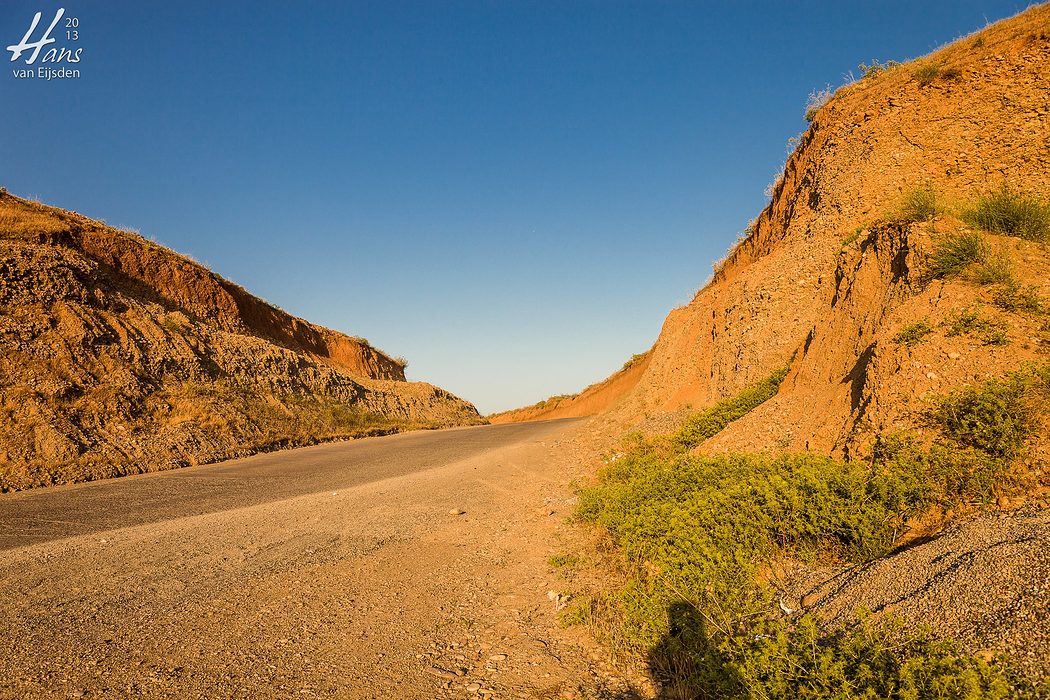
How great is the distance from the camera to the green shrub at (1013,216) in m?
7.26

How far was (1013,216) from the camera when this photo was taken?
7.59m

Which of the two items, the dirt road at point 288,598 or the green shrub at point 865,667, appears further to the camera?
the dirt road at point 288,598

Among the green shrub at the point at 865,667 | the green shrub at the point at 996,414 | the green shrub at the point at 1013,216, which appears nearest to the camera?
the green shrub at the point at 865,667

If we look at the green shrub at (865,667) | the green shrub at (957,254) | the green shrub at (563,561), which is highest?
the green shrub at (957,254)

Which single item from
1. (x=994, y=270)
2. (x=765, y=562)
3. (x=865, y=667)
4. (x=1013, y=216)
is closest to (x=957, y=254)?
(x=994, y=270)

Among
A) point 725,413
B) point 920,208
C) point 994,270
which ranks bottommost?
point 725,413

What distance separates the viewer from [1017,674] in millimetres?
2318

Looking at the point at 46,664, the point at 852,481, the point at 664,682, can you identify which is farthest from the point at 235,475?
the point at 852,481

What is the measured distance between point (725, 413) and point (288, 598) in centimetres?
875

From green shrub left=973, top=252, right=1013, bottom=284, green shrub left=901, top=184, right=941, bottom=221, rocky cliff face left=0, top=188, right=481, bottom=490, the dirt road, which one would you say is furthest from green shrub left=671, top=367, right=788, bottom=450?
rocky cliff face left=0, top=188, right=481, bottom=490

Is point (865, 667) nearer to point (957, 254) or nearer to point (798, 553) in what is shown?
point (798, 553)

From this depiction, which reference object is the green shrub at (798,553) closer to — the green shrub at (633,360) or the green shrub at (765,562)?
the green shrub at (765,562)

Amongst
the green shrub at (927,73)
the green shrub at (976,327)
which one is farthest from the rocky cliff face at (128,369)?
the green shrub at (927,73)

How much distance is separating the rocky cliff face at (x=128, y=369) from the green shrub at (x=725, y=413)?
13565 millimetres
